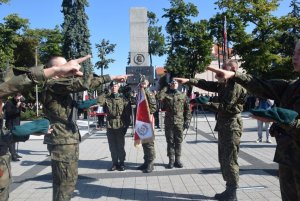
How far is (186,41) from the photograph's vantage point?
43.5m

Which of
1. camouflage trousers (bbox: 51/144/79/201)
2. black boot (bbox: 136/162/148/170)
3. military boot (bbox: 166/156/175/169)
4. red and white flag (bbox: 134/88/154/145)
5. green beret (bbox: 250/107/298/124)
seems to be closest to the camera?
green beret (bbox: 250/107/298/124)

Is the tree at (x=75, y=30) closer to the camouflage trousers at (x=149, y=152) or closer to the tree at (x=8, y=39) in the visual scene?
the tree at (x=8, y=39)

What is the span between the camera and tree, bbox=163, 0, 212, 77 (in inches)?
1677

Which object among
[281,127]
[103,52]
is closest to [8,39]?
[103,52]

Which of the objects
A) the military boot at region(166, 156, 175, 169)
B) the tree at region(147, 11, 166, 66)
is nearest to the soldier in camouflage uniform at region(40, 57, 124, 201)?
the military boot at region(166, 156, 175, 169)

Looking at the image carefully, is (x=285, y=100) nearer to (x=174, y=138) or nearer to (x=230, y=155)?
(x=230, y=155)

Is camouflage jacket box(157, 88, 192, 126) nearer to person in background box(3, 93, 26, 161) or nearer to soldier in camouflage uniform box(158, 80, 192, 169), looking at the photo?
soldier in camouflage uniform box(158, 80, 192, 169)

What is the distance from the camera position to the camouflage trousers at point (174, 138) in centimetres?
893

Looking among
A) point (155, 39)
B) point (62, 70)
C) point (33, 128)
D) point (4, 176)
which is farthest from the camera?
point (155, 39)

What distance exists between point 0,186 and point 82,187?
4185 millimetres

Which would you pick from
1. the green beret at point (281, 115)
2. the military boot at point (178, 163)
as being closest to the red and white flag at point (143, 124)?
the military boot at point (178, 163)

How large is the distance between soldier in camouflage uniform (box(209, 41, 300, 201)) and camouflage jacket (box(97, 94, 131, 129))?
18.6 feet

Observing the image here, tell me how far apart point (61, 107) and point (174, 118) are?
14.4ft

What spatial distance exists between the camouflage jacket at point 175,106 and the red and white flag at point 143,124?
0.80 meters
